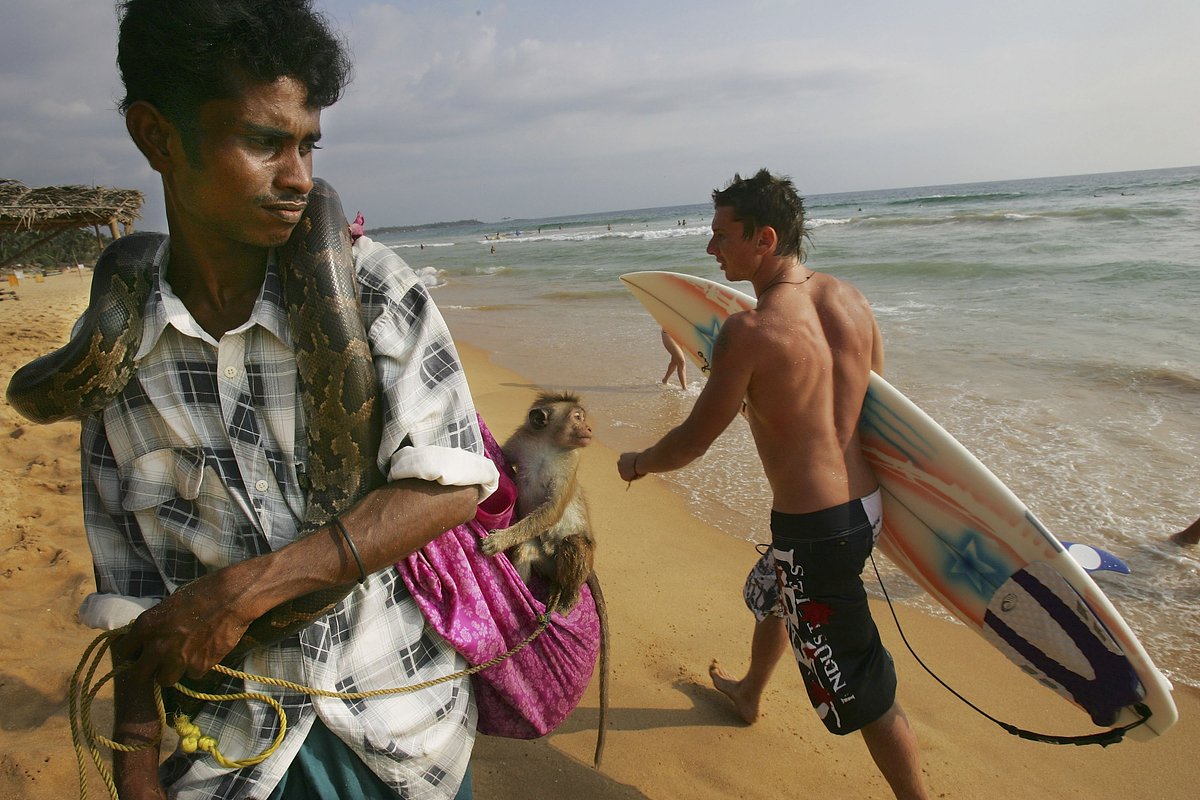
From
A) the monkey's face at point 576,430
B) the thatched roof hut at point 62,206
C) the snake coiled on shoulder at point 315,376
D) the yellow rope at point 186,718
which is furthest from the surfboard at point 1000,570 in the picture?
the thatched roof hut at point 62,206

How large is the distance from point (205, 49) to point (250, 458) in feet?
2.72

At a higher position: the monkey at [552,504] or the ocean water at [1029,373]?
the monkey at [552,504]

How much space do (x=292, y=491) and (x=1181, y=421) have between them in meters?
8.42

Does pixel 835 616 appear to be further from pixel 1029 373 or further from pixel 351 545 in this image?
pixel 1029 373

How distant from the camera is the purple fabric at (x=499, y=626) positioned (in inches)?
67.1

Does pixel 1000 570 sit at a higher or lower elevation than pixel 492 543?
lower

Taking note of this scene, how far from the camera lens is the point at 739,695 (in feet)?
11.4

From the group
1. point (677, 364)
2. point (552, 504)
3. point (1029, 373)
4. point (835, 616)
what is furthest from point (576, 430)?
point (1029, 373)

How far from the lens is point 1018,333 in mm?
10734

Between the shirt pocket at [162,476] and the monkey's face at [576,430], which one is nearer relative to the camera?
the shirt pocket at [162,476]

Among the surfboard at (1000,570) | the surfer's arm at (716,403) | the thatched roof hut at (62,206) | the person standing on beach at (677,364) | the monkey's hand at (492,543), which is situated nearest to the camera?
the monkey's hand at (492,543)

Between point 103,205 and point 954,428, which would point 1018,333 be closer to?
point 954,428

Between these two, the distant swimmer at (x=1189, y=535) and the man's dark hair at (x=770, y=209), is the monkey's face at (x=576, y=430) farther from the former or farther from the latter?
the distant swimmer at (x=1189, y=535)

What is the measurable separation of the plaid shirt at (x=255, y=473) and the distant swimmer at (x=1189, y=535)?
533 centimetres
